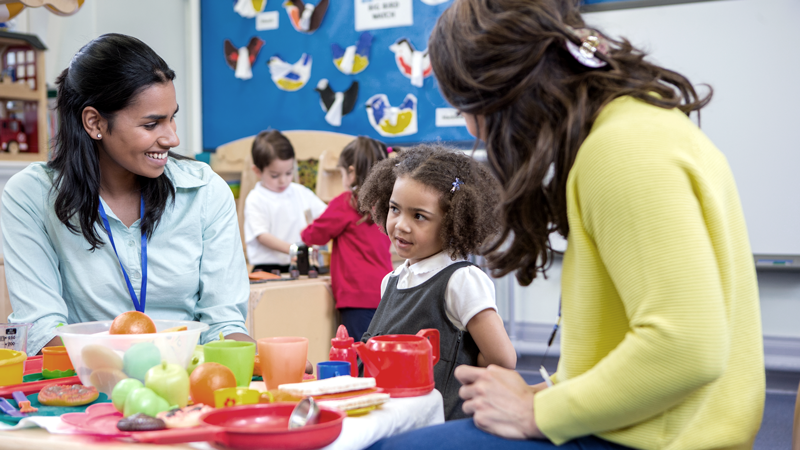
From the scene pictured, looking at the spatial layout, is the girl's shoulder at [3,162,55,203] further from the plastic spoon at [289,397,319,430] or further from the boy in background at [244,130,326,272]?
the boy in background at [244,130,326,272]

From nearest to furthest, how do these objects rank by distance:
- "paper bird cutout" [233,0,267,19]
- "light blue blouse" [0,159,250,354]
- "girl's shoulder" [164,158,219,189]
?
Answer: "light blue blouse" [0,159,250,354] < "girl's shoulder" [164,158,219,189] < "paper bird cutout" [233,0,267,19]

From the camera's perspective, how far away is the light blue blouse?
1.41 m

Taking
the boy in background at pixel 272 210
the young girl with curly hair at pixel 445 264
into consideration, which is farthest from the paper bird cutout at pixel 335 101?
the young girl with curly hair at pixel 445 264

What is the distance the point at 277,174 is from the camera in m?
3.62

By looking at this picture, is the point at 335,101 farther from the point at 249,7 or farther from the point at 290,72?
the point at 249,7

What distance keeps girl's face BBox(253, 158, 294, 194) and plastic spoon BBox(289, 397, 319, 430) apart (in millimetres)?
2918

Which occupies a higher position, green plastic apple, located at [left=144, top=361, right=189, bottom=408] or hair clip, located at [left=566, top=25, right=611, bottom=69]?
hair clip, located at [left=566, top=25, right=611, bottom=69]

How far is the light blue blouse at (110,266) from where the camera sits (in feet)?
4.61

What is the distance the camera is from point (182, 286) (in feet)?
4.94

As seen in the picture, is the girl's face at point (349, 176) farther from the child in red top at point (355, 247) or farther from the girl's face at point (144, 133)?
the girl's face at point (144, 133)

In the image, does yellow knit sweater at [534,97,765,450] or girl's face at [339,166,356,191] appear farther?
girl's face at [339,166,356,191]

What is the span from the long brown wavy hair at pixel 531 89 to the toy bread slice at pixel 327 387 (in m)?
0.30

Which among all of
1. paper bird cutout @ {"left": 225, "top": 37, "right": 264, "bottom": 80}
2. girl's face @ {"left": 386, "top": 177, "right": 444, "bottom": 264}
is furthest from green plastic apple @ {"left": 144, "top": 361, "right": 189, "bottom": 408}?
paper bird cutout @ {"left": 225, "top": 37, "right": 264, "bottom": 80}

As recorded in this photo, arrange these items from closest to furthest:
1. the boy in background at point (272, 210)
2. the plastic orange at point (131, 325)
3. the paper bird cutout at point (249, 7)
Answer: the plastic orange at point (131, 325) < the boy in background at point (272, 210) < the paper bird cutout at point (249, 7)
